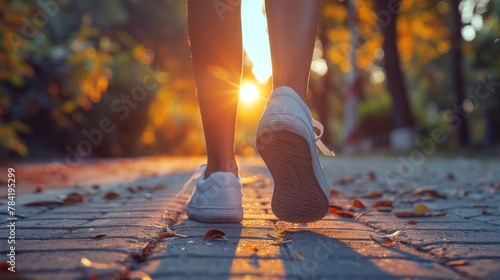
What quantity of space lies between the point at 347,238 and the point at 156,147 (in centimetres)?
1711

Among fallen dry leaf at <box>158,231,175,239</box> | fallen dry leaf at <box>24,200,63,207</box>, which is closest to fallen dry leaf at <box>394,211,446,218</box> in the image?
fallen dry leaf at <box>158,231,175,239</box>

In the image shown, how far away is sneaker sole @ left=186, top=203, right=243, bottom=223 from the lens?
2.19 meters

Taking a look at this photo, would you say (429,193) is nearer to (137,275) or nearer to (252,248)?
(252,248)

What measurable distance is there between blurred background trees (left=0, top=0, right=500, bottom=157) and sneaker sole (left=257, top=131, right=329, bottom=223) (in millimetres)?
2751

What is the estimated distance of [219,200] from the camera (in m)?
2.19

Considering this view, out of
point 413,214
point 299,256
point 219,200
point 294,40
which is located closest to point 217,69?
point 294,40

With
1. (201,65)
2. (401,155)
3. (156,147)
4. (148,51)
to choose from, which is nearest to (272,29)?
(201,65)

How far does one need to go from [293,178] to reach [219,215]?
0.40 m

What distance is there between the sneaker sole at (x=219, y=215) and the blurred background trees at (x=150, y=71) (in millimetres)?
2519

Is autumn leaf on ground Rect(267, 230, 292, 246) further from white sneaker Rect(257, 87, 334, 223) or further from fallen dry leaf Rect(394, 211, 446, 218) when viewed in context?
fallen dry leaf Rect(394, 211, 446, 218)

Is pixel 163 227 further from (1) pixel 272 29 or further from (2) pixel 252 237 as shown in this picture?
(1) pixel 272 29

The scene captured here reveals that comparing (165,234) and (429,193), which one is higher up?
(429,193)

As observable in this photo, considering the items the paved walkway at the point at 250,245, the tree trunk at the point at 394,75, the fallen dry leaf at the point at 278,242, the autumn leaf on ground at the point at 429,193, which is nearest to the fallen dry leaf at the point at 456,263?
the paved walkway at the point at 250,245

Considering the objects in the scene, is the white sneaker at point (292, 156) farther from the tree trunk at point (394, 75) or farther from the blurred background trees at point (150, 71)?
the tree trunk at point (394, 75)
